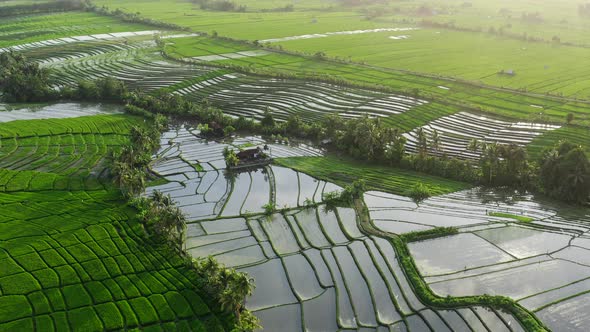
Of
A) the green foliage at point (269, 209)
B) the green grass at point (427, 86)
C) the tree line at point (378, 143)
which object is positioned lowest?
the green foliage at point (269, 209)

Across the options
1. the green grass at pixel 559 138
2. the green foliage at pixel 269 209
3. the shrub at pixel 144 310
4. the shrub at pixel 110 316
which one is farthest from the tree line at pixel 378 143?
the shrub at pixel 110 316

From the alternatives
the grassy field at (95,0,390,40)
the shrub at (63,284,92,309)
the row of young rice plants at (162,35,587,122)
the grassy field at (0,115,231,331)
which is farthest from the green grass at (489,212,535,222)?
the grassy field at (95,0,390,40)

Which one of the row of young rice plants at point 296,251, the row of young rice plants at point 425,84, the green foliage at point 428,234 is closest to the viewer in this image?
the row of young rice plants at point 296,251

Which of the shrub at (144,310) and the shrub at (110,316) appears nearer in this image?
the shrub at (110,316)

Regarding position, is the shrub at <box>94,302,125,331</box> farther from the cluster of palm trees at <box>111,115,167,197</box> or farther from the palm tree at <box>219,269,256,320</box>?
the cluster of palm trees at <box>111,115,167,197</box>

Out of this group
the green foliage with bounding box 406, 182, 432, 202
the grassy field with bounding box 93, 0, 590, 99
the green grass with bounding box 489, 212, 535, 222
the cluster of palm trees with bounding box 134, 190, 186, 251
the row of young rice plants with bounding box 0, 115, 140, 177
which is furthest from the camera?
the grassy field with bounding box 93, 0, 590, 99

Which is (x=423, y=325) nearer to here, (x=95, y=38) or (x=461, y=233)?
(x=461, y=233)

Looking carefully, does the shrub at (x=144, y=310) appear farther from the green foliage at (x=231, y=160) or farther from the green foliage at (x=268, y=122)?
the green foliage at (x=268, y=122)

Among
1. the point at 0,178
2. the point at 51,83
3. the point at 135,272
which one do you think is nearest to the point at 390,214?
the point at 135,272

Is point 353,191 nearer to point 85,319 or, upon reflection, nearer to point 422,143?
point 422,143
